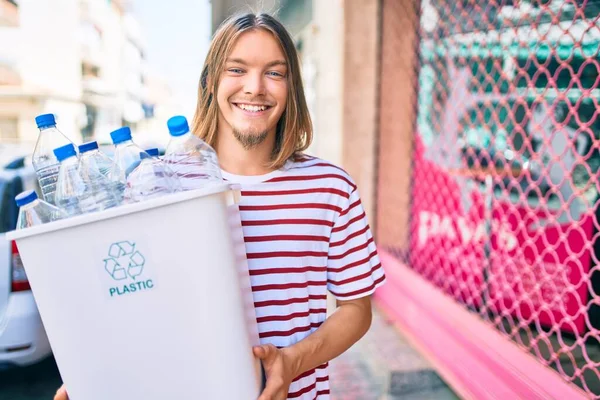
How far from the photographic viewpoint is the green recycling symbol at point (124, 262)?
0.86 meters

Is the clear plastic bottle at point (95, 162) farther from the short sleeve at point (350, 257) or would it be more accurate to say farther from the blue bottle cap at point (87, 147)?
the short sleeve at point (350, 257)

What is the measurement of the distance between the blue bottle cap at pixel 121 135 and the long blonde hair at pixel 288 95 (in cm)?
40

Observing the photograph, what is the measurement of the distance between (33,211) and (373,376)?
271 cm

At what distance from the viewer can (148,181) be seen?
0.93 m

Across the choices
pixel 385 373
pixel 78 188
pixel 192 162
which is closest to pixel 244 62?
pixel 192 162

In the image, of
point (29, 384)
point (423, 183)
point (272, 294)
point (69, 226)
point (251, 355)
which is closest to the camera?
point (69, 226)

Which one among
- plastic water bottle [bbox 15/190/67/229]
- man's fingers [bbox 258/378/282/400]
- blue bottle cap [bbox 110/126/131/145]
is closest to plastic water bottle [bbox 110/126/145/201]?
blue bottle cap [bbox 110/126/131/145]

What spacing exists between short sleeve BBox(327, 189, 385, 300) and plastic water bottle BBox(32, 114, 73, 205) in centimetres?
66

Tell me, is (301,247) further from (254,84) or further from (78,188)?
(78,188)

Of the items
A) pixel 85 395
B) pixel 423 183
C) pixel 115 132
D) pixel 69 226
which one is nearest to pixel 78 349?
pixel 85 395

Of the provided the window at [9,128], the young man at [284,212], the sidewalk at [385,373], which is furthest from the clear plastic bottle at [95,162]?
the window at [9,128]

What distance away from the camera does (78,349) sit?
90 cm

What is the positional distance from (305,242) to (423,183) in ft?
9.16

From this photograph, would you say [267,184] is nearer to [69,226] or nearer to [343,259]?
[343,259]
